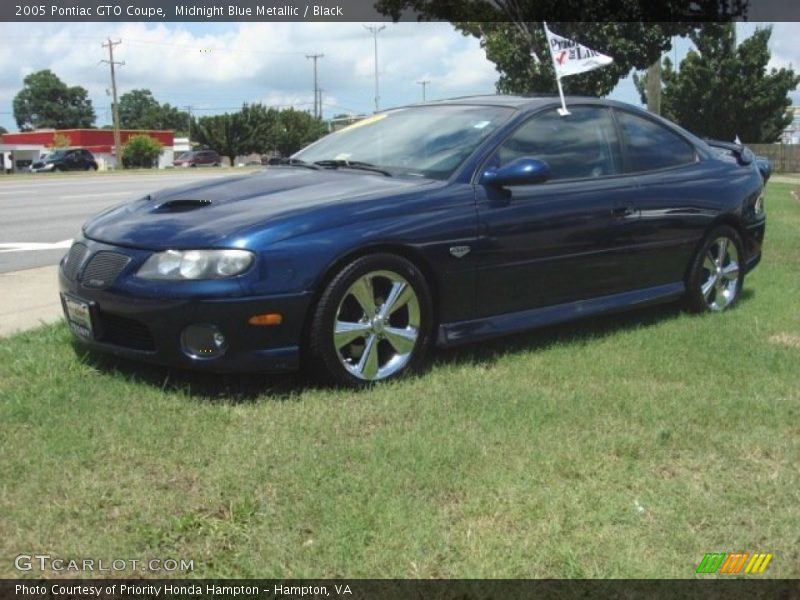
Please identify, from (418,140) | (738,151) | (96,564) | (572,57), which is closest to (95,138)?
(572,57)

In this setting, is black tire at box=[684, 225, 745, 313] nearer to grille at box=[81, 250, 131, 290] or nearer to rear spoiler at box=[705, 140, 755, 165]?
rear spoiler at box=[705, 140, 755, 165]

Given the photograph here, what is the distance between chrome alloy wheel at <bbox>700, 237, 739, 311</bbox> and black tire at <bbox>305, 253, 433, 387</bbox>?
2598 mm

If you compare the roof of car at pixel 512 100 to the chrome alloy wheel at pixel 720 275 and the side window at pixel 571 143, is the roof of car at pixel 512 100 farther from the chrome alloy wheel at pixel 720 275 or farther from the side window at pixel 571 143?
the chrome alloy wheel at pixel 720 275

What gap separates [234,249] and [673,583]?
230 centimetres

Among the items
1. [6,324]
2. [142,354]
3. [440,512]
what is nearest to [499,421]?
[440,512]

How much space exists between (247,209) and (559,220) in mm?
1808

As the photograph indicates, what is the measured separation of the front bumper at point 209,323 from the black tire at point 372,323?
0.37ft

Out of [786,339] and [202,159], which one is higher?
[202,159]

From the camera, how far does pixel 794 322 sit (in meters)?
5.96

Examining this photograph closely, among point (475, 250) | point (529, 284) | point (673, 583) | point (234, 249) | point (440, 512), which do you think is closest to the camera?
point (673, 583)

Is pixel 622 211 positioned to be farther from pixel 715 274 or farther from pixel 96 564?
pixel 96 564

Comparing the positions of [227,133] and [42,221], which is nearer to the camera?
[42,221]

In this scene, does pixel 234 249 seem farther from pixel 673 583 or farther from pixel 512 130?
pixel 673 583

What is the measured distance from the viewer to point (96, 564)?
2.64m
